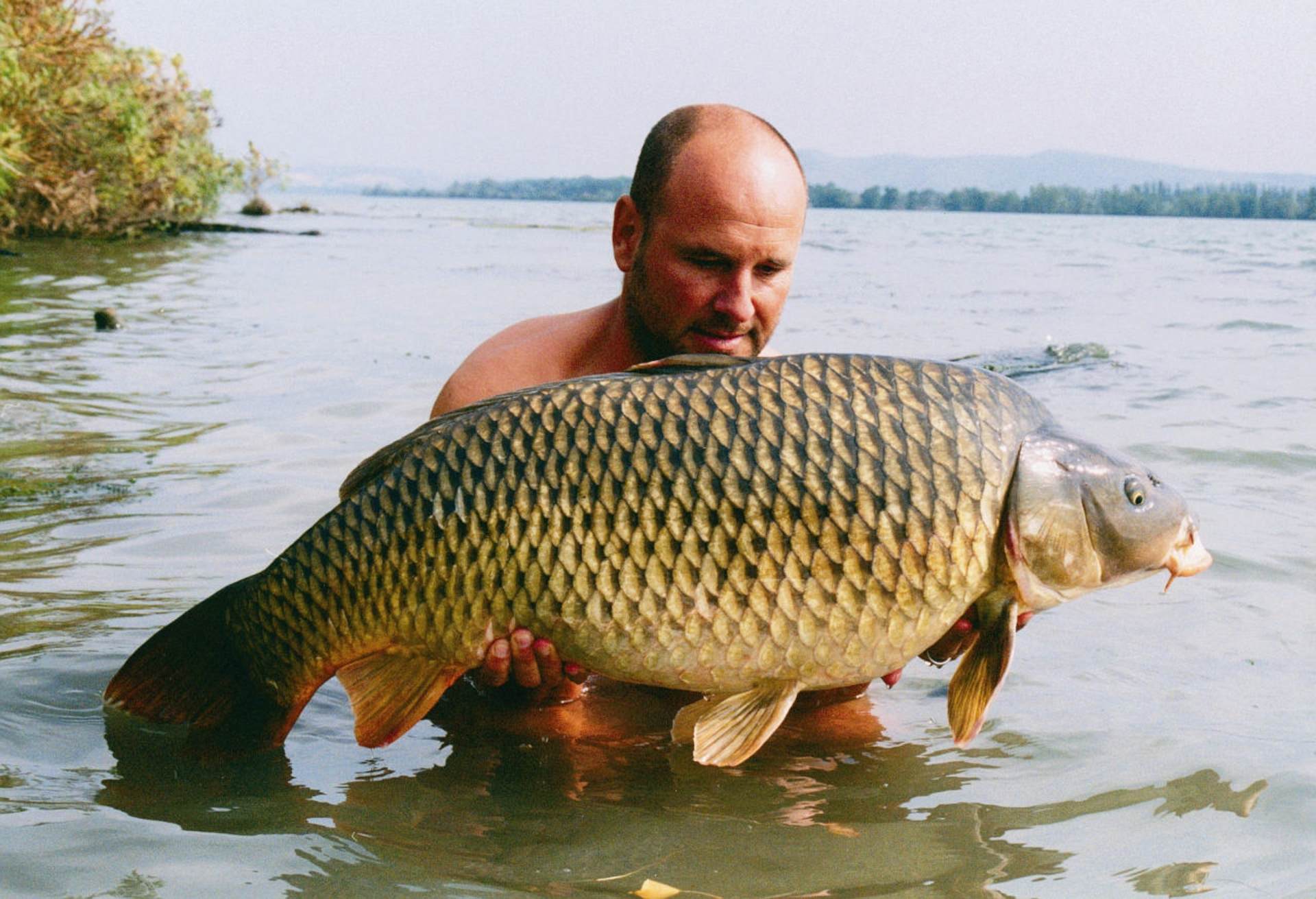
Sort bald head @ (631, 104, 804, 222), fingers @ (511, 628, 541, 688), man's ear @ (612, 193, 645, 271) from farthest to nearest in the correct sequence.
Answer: man's ear @ (612, 193, 645, 271) → bald head @ (631, 104, 804, 222) → fingers @ (511, 628, 541, 688)

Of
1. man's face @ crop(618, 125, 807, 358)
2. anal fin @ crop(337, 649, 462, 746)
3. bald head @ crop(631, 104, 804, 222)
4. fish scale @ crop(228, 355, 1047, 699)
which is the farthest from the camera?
bald head @ crop(631, 104, 804, 222)

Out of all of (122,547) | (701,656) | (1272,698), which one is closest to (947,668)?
(1272,698)

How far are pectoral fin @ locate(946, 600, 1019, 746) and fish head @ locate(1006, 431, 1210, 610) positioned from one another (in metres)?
0.07

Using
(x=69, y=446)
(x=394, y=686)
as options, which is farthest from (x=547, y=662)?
(x=69, y=446)

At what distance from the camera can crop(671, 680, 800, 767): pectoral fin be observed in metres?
2.75

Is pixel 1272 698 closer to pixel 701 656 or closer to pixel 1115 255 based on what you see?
pixel 701 656

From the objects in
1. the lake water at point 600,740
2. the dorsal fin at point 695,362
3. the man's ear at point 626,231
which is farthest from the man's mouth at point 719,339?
the lake water at point 600,740

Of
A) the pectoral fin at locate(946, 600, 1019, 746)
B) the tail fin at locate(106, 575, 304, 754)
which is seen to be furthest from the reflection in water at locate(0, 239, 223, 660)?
the pectoral fin at locate(946, 600, 1019, 746)

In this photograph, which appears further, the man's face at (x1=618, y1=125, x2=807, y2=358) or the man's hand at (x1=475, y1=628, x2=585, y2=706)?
the man's face at (x1=618, y1=125, x2=807, y2=358)

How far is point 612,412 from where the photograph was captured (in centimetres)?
269

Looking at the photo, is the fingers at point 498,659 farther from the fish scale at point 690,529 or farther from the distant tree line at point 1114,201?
the distant tree line at point 1114,201

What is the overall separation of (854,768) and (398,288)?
56.3 feet

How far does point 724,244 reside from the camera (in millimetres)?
3600

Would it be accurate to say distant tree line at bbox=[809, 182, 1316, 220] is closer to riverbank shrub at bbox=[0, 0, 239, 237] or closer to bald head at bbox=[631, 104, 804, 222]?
riverbank shrub at bbox=[0, 0, 239, 237]
